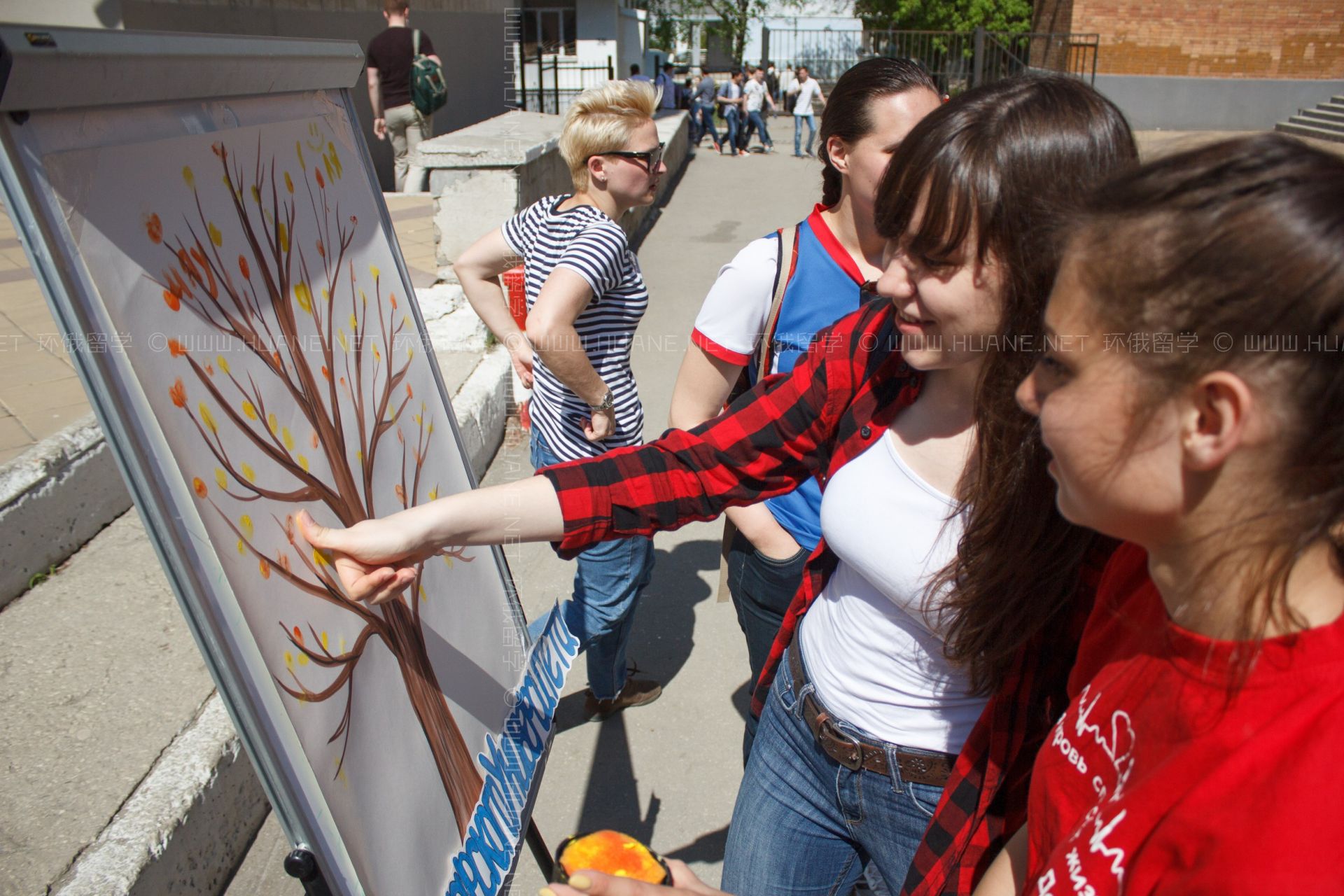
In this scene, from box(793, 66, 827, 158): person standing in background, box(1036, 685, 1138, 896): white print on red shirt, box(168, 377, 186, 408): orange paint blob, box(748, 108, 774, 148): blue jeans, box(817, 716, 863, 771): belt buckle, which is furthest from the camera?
box(748, 108, 774, 148): blue jeans

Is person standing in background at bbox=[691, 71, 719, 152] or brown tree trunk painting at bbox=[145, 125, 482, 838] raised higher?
brown tree trunk painting at bbox=[145, 125, 482, 838]

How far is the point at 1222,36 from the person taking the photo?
18031mm

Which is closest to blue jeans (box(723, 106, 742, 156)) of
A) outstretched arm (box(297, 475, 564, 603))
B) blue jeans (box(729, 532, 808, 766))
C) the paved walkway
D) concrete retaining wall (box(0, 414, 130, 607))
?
the paved walkway

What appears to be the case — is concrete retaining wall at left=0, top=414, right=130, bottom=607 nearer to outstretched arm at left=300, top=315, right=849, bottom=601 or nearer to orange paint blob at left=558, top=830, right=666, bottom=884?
outstretched arm at left=300, top=315, right=849, bottom=601

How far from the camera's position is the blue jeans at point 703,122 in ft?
62.7

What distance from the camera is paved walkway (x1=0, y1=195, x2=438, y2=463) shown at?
3.26 meters

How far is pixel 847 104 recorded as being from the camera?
2.12 m

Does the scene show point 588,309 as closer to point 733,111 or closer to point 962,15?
point 733,111

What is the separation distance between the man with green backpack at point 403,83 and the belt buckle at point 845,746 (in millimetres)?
7342

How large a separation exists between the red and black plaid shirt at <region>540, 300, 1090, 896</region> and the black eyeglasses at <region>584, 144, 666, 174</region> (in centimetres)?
129

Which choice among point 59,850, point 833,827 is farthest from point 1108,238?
point 59,850

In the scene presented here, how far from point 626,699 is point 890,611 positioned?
6.05ft

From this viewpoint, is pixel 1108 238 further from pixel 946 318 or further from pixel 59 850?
pixel 59 850

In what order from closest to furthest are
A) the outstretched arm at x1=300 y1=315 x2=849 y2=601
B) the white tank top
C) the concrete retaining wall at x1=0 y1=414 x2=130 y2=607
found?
the outstretched arm at x1=300 y1=315 x2=849 y2=601 < the white tank top < the concrete retaining wall at x1=0 y1=414 x2=130 y2=607
